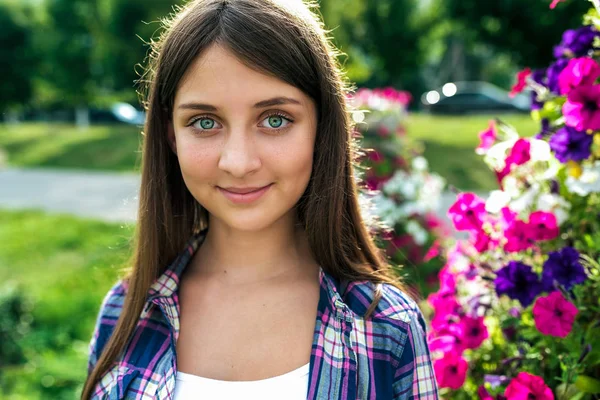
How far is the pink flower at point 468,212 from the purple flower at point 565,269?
26 cm

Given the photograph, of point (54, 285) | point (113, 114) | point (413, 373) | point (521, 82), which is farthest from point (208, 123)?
point (113, 114)

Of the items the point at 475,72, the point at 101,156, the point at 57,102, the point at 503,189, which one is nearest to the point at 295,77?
the point at 503,189

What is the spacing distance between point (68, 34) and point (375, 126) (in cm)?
1928

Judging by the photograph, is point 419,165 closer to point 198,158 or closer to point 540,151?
point 540,151

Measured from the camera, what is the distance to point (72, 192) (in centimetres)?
960

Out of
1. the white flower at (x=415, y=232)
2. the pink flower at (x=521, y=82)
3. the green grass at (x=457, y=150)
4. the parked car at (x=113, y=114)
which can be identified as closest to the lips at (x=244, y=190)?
the pink flower at (x=521, y=82)

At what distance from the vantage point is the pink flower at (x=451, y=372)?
1.61 metres

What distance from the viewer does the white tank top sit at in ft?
4.73

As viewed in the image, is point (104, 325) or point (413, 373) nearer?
point (413, 373)

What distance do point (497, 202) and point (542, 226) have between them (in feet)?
0.51

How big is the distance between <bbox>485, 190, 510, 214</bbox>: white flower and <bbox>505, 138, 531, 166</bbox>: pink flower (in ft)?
0.29

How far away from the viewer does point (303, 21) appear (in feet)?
4.79

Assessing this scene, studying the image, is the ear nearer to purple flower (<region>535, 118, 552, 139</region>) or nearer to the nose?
the nose

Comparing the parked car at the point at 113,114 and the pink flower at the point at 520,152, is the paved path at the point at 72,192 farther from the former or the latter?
the parked car at the point at 113,114
